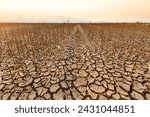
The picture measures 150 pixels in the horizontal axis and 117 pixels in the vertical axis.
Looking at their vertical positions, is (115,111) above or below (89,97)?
above

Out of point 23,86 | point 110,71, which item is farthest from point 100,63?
point 23,86


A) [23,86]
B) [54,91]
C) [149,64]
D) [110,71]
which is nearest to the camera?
[54,91]

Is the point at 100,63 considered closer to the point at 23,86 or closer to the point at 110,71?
the point at 110,71

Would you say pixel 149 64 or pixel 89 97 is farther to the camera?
pixel 149 64

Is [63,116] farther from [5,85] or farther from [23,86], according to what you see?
[5,85]

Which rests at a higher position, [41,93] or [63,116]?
[63,116]

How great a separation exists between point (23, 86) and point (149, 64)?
12.4 feet

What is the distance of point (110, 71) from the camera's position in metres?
3.88

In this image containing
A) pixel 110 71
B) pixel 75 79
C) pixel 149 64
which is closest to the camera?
pixel 75 79

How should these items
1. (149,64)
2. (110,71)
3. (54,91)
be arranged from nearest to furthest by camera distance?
(54,91) → (110,71) → (149,64)

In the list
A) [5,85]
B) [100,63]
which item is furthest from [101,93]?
[5,85]

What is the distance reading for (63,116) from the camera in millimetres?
1964

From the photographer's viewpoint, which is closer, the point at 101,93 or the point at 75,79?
the point at 101,93

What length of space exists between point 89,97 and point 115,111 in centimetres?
79
